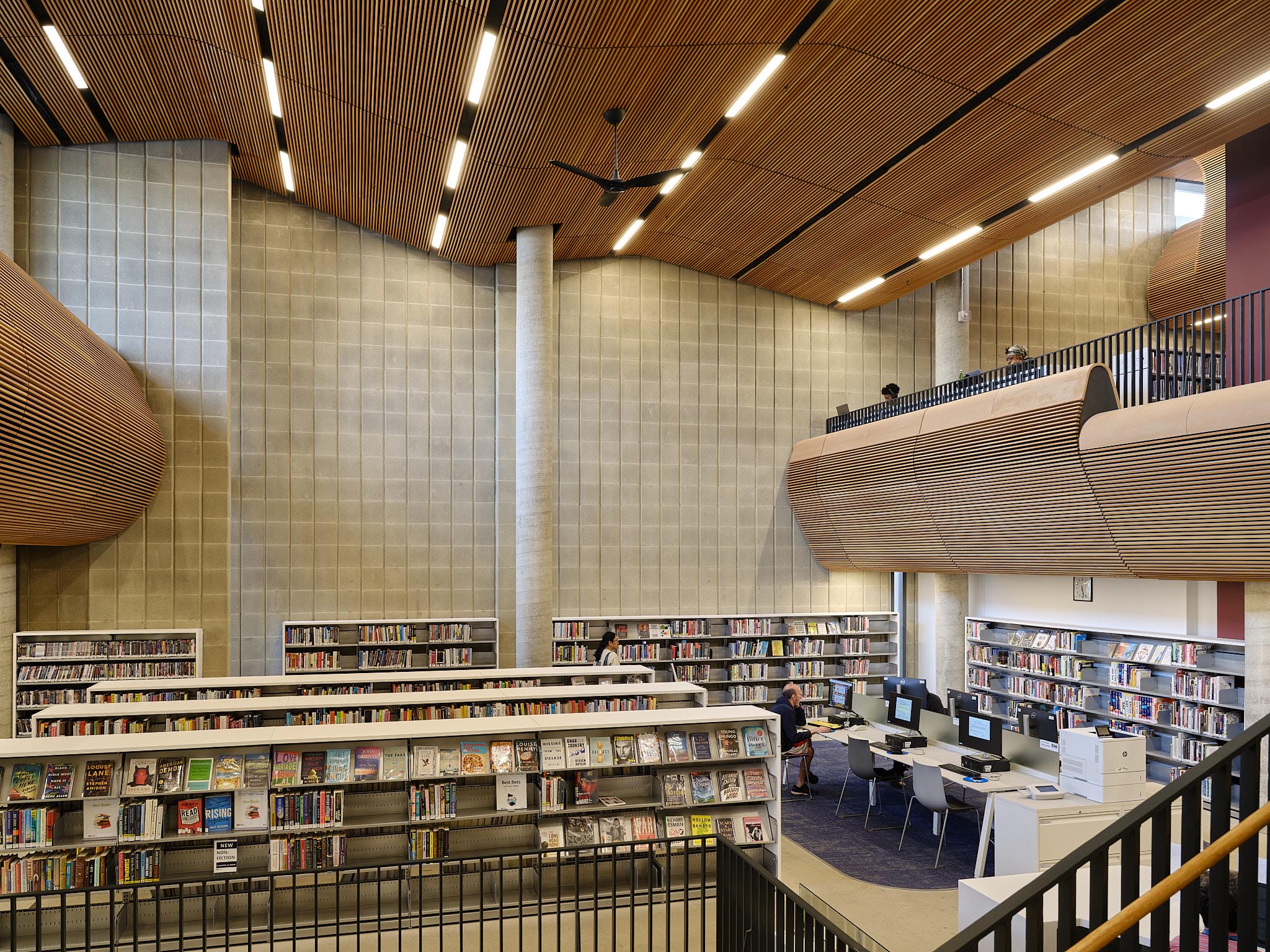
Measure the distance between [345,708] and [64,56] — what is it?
22.0ft

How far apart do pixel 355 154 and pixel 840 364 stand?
299 inches

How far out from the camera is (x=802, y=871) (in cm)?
706

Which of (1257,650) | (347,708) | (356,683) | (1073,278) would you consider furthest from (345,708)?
(1073,278)

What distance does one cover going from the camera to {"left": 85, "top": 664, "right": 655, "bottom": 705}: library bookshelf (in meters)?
8.21

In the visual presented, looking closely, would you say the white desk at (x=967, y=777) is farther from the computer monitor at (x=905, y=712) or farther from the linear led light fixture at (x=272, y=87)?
the linear led light fixture at (x=272, y=87)

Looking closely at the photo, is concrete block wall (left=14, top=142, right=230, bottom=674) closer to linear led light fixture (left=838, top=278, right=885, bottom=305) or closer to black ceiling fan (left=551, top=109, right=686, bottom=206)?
black ceiling fan (left=551, top=109, right=686, bottom=206)

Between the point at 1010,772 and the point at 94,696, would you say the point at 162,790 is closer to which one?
the point at 94,696

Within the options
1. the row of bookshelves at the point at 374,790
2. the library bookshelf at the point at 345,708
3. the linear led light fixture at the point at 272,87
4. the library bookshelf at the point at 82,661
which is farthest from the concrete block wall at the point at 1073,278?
the library bookshelf at the point at 82,661

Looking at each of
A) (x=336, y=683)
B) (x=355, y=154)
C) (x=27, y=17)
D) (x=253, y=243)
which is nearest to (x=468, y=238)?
(x=355, y=154)

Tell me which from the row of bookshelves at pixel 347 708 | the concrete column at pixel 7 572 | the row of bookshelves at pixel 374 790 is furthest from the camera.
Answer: the concrete column at pixel 7 572

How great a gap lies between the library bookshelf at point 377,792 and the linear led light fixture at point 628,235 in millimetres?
6988

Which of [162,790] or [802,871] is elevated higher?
[162,790]

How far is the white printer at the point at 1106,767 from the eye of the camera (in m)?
6.42

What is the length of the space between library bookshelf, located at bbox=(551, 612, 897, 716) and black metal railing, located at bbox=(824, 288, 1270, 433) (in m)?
3.76
